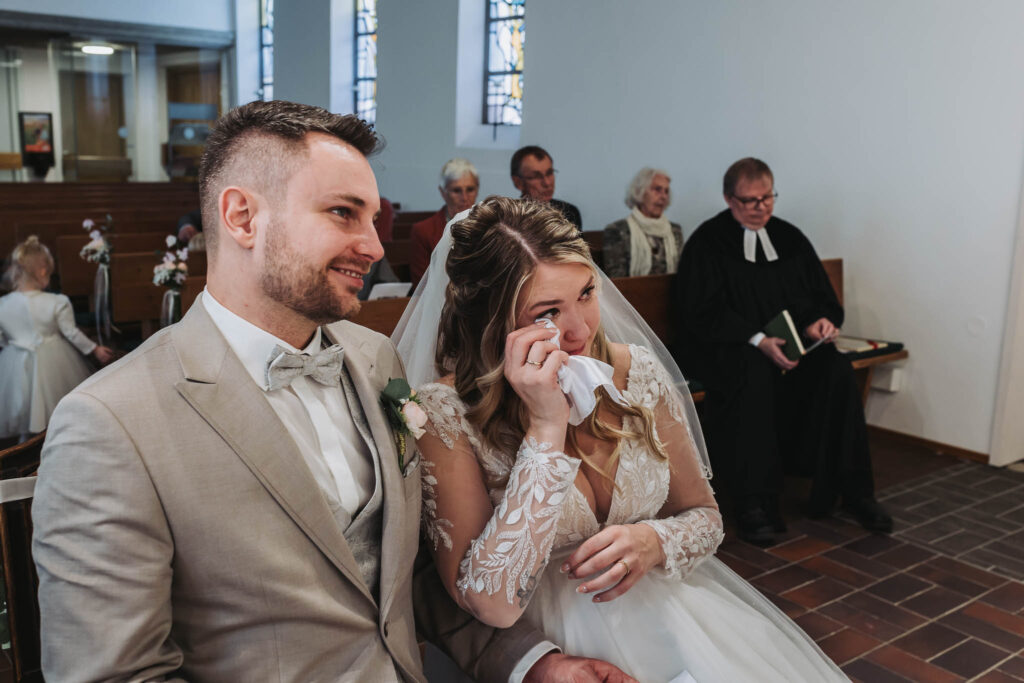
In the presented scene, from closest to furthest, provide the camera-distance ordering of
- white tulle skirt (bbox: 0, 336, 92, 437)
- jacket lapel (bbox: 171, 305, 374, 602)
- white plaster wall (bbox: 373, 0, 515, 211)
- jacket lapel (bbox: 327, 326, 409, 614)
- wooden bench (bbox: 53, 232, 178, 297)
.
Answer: jacket lapel (bbox: 171, 305, 374, 602) < jacket lapel (bbox: 327, 326, 409, 614) < white tulle skirt (bbox: 0, 336, 92, 437) < wooden bench (bbox: 53, 232, 178, 297) < white plaster wall (bbox: 373, 0, 515, 211)

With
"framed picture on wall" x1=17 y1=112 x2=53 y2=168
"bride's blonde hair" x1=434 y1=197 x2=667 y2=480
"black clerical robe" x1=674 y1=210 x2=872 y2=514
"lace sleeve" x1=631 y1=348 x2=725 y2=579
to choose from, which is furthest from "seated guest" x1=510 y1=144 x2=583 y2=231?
"framed picture on wall" x1=17 y1=112 x2=53 y2=168

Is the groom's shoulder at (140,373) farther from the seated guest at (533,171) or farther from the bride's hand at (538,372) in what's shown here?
the seated guest at (533,171)

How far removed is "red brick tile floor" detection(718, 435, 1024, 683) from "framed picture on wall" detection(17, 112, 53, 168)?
44.7 feet

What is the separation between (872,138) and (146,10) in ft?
39.0

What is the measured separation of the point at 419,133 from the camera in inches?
394

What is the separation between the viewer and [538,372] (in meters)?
1.55

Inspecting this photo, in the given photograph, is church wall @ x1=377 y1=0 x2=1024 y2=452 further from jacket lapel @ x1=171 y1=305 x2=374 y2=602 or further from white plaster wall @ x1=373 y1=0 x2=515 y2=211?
jacket lapel @ x1=171 y1=305 x2=374 y2=602

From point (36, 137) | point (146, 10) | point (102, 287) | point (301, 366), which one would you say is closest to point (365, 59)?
point (146, 10)

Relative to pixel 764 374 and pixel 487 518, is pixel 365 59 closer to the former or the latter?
pixel 764 374

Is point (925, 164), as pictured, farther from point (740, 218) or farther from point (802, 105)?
point (740, 218)

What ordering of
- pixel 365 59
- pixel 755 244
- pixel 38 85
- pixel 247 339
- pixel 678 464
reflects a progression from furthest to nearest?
pixel 38 85
pixel 365 59
pixel 755 244
pixel 678 464
pixel 247 339

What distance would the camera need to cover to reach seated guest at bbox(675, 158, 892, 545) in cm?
417

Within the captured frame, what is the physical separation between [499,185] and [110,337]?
4.14 meters

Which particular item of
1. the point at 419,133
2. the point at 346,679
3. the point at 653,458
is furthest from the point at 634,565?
the point at 419,133
